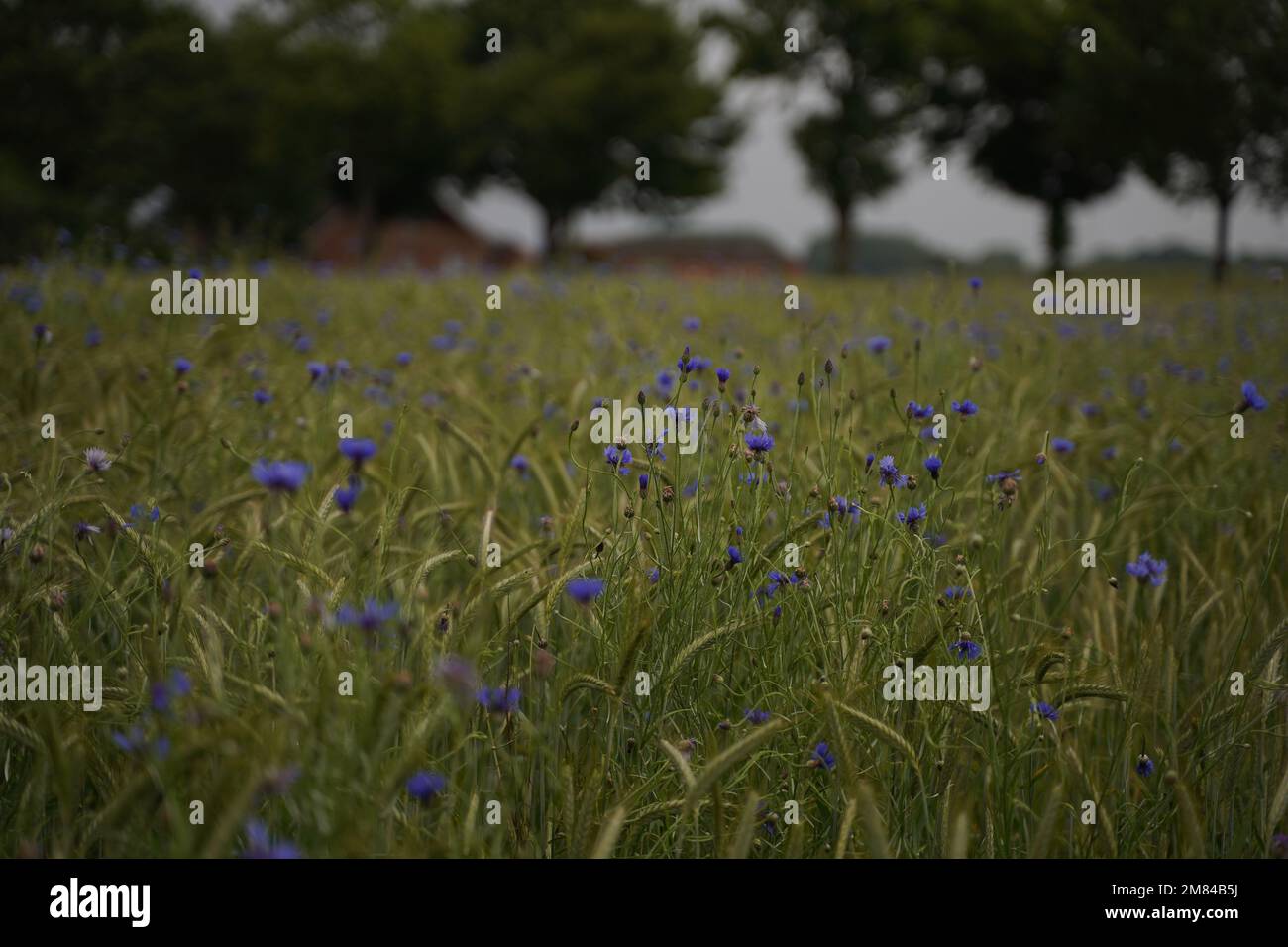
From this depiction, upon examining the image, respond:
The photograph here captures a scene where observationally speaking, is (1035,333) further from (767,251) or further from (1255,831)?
(767,251)

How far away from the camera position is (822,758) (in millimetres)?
2035

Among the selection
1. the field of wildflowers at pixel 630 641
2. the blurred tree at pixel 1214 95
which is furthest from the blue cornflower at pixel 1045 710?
the blurred tree at pixel 1214 95

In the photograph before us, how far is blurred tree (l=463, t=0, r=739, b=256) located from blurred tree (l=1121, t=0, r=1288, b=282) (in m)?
18.6

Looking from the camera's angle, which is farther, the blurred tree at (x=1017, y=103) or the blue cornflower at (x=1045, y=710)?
the blurred tree at (x=1017, y=103)

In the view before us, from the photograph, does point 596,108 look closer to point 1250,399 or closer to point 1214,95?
point 1214,95

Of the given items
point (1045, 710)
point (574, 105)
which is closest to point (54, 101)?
point (574, 105)

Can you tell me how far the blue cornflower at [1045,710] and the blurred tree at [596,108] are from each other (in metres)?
28.1

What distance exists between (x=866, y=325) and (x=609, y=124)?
25.3 metres

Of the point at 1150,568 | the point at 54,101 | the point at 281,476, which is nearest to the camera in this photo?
the point at 281,476

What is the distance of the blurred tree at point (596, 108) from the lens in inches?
1139

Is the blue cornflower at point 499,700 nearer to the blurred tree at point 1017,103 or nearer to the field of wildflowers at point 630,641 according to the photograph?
the field of wildflowers at point 630,641

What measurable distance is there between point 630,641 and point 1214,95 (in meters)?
9.49

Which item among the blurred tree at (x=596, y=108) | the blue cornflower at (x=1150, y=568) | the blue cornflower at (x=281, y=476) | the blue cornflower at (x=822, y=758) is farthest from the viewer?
the blurred tree at (x=596, y=108)

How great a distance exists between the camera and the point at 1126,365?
5824mm
